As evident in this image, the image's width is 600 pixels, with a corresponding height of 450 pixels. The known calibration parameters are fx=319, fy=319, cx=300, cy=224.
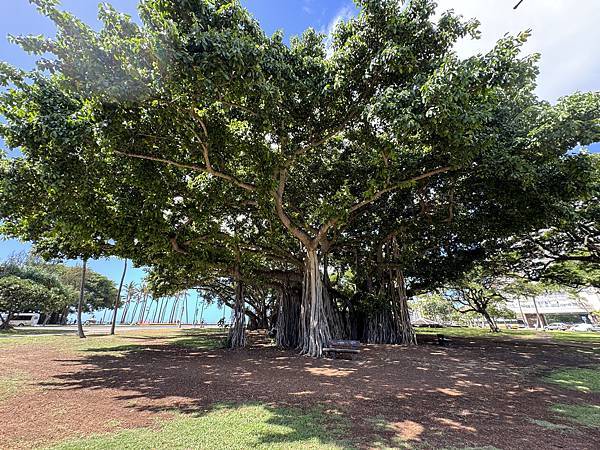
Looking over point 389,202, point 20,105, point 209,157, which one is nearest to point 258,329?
point 389,202

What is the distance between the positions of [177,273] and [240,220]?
367cm

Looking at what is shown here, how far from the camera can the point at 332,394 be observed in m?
4.77

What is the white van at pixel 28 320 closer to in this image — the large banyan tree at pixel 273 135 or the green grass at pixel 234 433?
the large banyan tree at pixel 273 135

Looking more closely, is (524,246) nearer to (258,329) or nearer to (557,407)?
(557,407)

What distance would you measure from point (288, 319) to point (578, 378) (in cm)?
814

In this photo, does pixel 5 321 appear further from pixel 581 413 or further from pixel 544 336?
pixel 544 336

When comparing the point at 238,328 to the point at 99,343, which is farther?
the point at 99,343

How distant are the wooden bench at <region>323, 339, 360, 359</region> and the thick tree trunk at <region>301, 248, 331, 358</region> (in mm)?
365

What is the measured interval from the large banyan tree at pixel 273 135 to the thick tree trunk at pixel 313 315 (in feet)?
0.19

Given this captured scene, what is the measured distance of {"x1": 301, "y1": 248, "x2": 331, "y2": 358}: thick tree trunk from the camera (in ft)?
29.2

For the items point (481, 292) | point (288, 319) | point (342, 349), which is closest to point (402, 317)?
point (288, 319)

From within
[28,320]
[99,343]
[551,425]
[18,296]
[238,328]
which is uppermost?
[18,296]

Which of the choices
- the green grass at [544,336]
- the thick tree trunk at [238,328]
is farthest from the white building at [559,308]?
the thick tree trunk at [238,328]

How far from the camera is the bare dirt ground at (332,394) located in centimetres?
331
